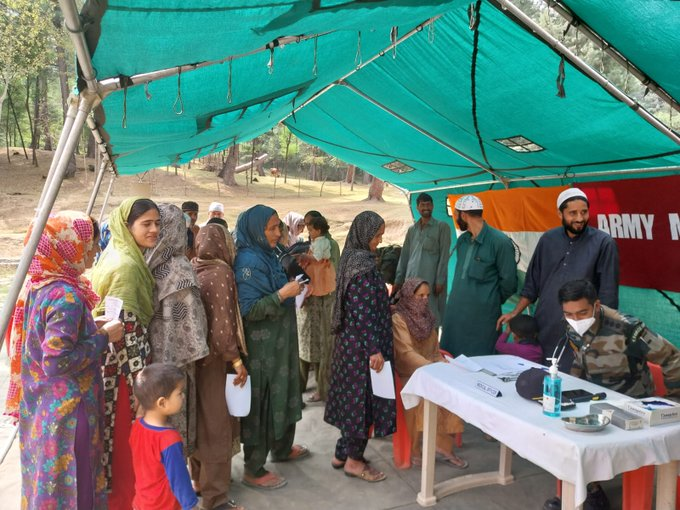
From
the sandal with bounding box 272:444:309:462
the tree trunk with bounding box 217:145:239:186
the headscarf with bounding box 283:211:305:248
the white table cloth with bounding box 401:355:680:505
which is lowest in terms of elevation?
the sandal with bounding box 272:444:309:462

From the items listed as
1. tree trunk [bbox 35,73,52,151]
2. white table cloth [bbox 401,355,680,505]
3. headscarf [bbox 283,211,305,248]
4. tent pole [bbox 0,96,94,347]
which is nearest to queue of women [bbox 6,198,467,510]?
tent pole [bbox 0,96,94,347]

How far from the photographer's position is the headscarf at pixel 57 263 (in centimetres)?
208

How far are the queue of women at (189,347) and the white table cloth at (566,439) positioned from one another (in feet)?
2.77

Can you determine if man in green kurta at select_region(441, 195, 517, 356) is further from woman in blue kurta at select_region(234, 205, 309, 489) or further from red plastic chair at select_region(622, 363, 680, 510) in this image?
red plastic chair at select_region(622, 363, 680, 510)

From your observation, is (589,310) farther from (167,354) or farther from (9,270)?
(9,270)

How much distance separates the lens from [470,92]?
4.00m

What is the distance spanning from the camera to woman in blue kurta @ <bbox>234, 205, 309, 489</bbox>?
3006 mm

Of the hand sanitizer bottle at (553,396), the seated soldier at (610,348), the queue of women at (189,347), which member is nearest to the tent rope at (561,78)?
the seated soldier at (610,348)

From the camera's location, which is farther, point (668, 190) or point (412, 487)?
point (668, 190)

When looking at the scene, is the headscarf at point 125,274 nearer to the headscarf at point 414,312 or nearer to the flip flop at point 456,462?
the headscarf at point 414,312

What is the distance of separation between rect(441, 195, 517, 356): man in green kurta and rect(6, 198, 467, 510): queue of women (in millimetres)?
557

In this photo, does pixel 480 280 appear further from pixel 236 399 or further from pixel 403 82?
pixel 236 399

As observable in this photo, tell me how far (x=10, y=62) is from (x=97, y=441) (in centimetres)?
2287

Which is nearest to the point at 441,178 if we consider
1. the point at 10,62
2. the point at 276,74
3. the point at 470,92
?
the point at 470,92
